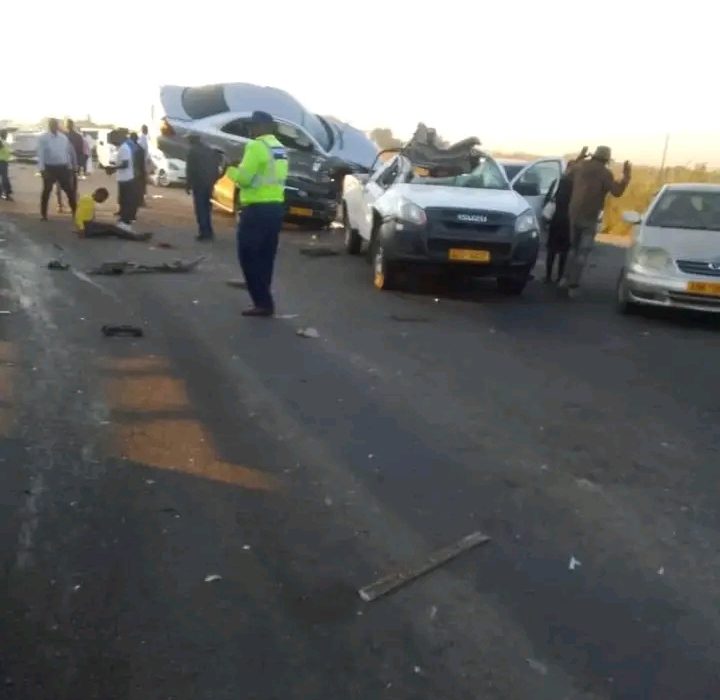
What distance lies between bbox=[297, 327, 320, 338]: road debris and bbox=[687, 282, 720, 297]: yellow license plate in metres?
4.05

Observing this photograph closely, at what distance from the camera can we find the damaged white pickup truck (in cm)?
1195

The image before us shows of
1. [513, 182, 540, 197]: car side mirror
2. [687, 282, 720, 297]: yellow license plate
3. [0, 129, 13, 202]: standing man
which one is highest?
[687, 282, 720, 297]: yellow license plate

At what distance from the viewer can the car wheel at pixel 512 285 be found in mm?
12523

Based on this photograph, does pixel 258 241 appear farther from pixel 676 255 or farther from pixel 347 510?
pixel 347 510

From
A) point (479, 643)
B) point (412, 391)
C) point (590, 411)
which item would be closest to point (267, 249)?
point (412, 391)

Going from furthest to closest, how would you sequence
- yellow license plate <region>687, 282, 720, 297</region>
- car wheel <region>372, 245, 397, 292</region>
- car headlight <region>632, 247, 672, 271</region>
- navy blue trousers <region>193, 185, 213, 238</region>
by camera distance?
1. navy blue trousers <region>193, 185, 213, 238</region>
2. car wheel <region>372, 245, 397, 292</region>
3. car headlight <region>632, 247, 672, 271</region>
4. yellow license plate <region>687, 282, 720, 297</region>

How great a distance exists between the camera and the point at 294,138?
21.3 meters

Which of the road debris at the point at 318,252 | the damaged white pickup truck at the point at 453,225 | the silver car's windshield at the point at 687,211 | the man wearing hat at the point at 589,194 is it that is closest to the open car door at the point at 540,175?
the road debris at the point at 318,252

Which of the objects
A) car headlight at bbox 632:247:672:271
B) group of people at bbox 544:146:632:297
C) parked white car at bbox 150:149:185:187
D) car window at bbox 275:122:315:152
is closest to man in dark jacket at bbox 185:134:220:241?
car window at bbox 275:122:315:152

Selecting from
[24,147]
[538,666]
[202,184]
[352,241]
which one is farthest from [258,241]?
[24,147]

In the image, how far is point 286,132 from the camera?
69.8 feet

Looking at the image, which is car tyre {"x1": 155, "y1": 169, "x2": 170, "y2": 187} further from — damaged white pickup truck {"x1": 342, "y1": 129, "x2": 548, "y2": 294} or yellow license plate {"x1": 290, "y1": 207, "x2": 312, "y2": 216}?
damaged white pickup truck {"x1": 342, "y1": 129, "x2": 548, "y2": 294}

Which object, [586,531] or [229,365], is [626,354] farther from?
[586,531]

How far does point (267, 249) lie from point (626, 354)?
352 cm
